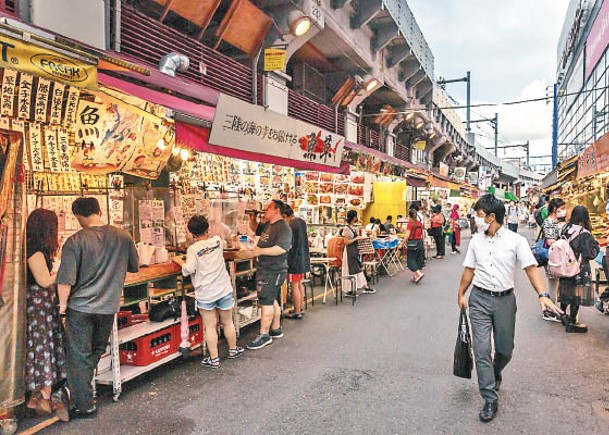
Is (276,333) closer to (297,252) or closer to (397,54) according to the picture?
(297,252)

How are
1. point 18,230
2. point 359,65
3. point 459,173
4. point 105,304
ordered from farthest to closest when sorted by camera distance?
1. point 459,173
2. point 359,65
3. point 105,304
4. point 18,230

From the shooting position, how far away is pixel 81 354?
4168 mm

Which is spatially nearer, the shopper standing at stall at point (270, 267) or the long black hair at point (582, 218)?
the shopper standing at stall at point (270, 267)

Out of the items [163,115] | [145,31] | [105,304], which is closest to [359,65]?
[145,31]

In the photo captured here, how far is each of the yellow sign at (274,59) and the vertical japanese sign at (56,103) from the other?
243 inches

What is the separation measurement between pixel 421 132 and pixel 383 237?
13.4 m

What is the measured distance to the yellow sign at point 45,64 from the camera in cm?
333

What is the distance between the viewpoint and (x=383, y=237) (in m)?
13.3

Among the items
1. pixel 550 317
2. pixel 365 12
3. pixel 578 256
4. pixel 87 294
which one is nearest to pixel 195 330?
pixel 87 294

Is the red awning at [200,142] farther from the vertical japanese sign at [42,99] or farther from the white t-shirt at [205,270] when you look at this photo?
the vertical japanese sign at [42,99]

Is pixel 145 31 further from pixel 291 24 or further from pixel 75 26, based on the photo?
pixel 291 24

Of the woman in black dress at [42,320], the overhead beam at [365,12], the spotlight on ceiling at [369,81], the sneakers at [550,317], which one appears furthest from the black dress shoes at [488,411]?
the spotlight on ceiling at [369,81]

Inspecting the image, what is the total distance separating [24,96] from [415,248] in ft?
31.6

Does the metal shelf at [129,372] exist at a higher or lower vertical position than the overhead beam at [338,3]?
lower
